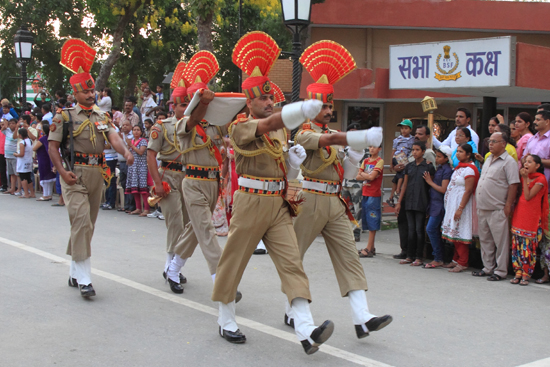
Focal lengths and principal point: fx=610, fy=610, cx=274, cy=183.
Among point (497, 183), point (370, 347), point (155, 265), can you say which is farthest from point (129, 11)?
point (370, 347)

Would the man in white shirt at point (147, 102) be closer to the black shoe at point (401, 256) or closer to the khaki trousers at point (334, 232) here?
the black shoe at point (401, 256)

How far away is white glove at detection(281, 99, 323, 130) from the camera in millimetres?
3928

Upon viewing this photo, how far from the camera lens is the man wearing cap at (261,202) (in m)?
4.69

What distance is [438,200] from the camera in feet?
27.2

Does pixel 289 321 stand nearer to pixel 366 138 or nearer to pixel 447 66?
pixel 366 138

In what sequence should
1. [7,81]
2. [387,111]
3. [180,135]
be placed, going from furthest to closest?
[7,81] → [387,111] → [180,135]

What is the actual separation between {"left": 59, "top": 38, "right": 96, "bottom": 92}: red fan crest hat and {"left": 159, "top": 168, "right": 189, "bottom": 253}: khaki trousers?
1.28m

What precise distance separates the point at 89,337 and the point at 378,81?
11.6 m

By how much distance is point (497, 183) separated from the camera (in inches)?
296

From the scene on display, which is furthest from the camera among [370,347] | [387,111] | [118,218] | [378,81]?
[387,111]

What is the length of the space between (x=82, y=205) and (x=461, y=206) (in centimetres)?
466

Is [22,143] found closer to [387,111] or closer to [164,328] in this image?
[387,111]

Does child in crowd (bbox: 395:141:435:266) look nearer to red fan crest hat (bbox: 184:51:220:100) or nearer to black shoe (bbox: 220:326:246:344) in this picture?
red fan crest hat (bbox: 184:51:220:100)

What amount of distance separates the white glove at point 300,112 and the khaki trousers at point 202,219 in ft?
7.63
